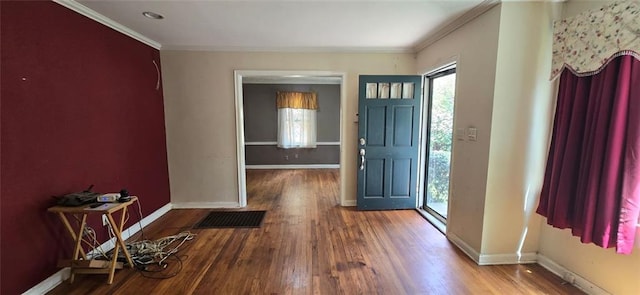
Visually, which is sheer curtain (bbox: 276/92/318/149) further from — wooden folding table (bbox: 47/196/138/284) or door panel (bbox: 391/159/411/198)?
wooden folding table (bbox: 47/196/138/284)

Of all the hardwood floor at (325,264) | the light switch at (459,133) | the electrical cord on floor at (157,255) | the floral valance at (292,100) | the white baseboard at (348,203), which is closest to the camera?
the hardwood floor at (325,264)

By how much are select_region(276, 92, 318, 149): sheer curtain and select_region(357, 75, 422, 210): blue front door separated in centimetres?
328

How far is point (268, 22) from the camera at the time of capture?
8.66ft

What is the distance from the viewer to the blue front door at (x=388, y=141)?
3547 millimetres

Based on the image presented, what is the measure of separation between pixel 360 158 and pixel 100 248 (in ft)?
9.85

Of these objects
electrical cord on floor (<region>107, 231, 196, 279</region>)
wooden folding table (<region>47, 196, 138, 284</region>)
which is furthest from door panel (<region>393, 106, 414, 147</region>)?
wooden folding table (<region>47, 196, 138, 284</region>)

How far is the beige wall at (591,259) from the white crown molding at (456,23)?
1.88 feet

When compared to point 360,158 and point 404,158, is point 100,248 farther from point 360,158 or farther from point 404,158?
point 404,158

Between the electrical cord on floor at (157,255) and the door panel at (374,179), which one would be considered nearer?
the electrical cord on floor at (157,255)

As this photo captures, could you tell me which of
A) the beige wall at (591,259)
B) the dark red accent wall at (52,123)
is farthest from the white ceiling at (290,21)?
the beige wall at (591,259)

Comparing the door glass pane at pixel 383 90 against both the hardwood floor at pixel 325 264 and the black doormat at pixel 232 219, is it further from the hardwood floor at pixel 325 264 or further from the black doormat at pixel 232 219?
the black doormat at pixel 232 219

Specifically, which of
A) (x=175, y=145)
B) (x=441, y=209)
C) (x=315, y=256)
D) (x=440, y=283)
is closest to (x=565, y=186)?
(x=440, y=283)

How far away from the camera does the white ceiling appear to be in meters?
2.24

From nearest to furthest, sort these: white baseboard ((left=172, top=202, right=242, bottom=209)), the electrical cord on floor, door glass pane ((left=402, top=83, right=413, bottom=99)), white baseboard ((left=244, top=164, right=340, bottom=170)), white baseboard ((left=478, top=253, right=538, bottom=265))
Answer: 1. the electrical cord on floor
2. white baseboard ((left=478, top=253, right=538, bottom=265))
3. door glass pane ((left=402, top=83, right=413, bottom=99))
4. white baseboard ((left=172, top=202, right=242, bottom=209))
5. white baseboard ((left=244, top=164, right=340, bottom=170))
